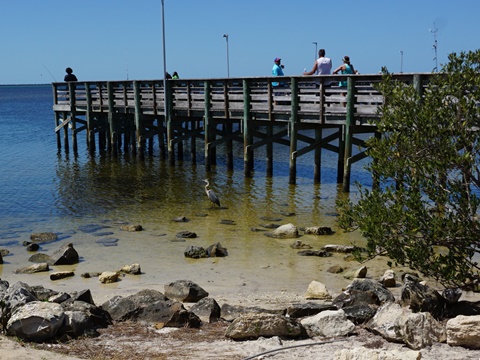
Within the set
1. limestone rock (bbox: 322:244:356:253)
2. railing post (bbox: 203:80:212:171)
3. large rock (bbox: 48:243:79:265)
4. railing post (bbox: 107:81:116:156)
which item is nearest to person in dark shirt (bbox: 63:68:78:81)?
railing post (bbox: 107:81:116:156)

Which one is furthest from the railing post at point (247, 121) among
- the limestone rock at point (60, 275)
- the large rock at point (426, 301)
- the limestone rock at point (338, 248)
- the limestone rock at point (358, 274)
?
the large rock at point (426, 301)

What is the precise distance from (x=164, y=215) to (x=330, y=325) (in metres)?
10.6

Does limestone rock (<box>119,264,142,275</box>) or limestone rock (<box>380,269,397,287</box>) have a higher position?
limestone rock (<box>380,269,397,287</box>)

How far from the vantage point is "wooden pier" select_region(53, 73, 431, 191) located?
18.8 meters

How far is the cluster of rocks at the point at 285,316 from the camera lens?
26.2 ft

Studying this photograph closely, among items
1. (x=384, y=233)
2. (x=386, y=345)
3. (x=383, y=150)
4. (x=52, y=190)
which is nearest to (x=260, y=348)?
Result: (x=386, y=345)

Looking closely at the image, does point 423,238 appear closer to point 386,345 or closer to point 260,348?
point 386,345

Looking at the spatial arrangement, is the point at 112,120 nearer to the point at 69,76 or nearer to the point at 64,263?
the point at 69,76

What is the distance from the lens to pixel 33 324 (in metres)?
8.23

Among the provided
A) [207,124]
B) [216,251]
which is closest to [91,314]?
[216,251]

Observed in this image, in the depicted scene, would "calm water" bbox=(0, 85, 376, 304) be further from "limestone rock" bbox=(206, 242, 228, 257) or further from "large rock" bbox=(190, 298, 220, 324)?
"large rock" bbox=(190, 298, 220, 324)

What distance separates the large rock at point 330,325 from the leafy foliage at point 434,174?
1108mm

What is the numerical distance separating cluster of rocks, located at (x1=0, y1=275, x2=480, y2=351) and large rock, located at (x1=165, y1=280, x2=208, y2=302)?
0.75m

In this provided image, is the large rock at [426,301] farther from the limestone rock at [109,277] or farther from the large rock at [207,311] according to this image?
the limestone rock at [109,277]
